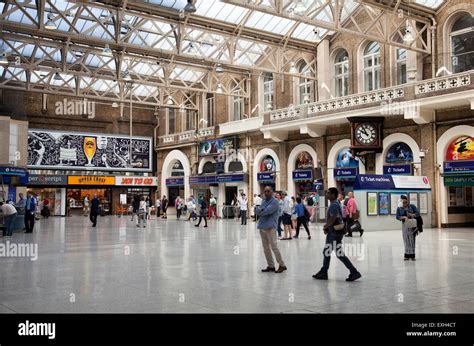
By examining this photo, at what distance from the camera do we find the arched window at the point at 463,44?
23859 millimetres

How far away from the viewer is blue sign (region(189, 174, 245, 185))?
36031 mm

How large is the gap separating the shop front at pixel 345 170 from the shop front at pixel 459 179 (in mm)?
5236

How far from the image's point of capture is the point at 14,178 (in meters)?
35.8

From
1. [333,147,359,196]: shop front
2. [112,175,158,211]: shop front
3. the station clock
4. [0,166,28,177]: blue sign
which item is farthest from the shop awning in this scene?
[112,175,158,211]: shop front

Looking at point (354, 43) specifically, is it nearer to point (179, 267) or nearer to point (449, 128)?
point (449, 128)

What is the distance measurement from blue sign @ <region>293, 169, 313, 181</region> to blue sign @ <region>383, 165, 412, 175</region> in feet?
17.2

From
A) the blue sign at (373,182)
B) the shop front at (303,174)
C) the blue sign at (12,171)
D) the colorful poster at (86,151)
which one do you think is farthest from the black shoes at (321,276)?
the colorful poster at (86,151)

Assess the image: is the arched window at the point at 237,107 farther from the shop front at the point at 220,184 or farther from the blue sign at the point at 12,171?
the blue sign at the point at 12,171

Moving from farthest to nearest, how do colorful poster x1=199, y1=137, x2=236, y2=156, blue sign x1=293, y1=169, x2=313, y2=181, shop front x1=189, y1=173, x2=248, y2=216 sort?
colorful poster x1=199, y1=137, x2=236, y2=156 → shop front x1=189, y1=173, x2=248, y2=216 → blue sign x1=293, y1=169, x2=313, y2=181

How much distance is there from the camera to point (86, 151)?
143 feet

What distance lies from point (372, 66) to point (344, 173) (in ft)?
19.8

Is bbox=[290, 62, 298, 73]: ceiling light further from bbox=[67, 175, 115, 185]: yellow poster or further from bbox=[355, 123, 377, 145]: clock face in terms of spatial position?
bbox=[67, 175, 115, 185]: yellow poster
